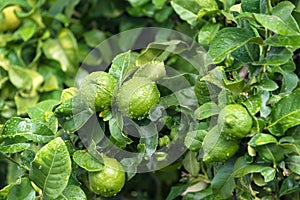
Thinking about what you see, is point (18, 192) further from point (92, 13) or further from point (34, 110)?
point (92, 13)

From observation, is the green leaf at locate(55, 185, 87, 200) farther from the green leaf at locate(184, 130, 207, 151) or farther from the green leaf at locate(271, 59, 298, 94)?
the green leaf at locate(271, 59, 298, 94)

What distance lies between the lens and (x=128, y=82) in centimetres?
78

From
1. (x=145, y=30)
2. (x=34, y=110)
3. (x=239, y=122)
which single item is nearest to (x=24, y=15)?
(x=145, y=30)

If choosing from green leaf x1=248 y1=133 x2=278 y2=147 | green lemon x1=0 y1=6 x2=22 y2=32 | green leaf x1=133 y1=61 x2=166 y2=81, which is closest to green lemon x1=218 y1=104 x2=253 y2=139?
green leaf x1=248 y1=133 x2=278 y2=147

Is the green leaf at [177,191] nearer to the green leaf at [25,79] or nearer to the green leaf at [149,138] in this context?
the green leaf at [149,138]

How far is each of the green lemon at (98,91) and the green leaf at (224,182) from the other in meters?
0.19

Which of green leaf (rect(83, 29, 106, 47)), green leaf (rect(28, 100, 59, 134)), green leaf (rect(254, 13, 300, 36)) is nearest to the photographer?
green leaf (rect(254, 13, 300, 36))

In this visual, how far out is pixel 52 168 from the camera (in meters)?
0.74

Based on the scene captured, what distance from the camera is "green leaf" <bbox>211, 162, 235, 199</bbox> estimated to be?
0.82 m

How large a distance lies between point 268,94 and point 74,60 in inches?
24.2

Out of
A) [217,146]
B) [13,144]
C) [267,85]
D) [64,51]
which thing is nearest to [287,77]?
[267,85]

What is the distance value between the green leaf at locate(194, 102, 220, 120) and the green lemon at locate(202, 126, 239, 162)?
0.02 meters

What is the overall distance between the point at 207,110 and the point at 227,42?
3.7 inches

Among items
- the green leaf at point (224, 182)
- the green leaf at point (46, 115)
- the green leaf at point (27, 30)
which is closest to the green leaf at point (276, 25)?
the green leaf at point (224, 182)
